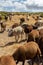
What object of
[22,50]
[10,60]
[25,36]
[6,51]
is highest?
[10,60]

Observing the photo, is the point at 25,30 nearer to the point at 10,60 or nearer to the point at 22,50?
the point at 22,50

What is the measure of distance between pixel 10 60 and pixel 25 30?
45.8 feet

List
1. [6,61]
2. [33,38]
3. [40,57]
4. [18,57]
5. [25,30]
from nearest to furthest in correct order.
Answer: [6,61], [18,57], [40,57], [33,38], [25,30]

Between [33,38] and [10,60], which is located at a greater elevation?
[10,60]

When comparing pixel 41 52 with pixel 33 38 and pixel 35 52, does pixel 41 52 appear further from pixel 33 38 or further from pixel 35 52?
pixel 33 38

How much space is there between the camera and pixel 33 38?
58.7 ft

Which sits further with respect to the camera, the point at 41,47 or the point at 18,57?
the point at 41,47

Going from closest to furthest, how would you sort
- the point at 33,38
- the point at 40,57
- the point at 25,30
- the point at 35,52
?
the point at 35,52
the point at 40,57
the point at 33,38
the point at 25,30

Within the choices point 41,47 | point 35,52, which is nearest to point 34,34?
point 41,47

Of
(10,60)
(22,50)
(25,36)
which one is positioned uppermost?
(10,60)

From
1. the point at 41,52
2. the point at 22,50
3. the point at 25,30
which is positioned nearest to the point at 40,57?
the point at 41,52

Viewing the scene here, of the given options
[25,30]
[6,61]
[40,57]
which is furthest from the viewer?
[25,30]

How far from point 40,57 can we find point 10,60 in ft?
15.3

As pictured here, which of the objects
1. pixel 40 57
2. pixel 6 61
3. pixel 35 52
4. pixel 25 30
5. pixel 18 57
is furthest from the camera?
pixel 25 30
